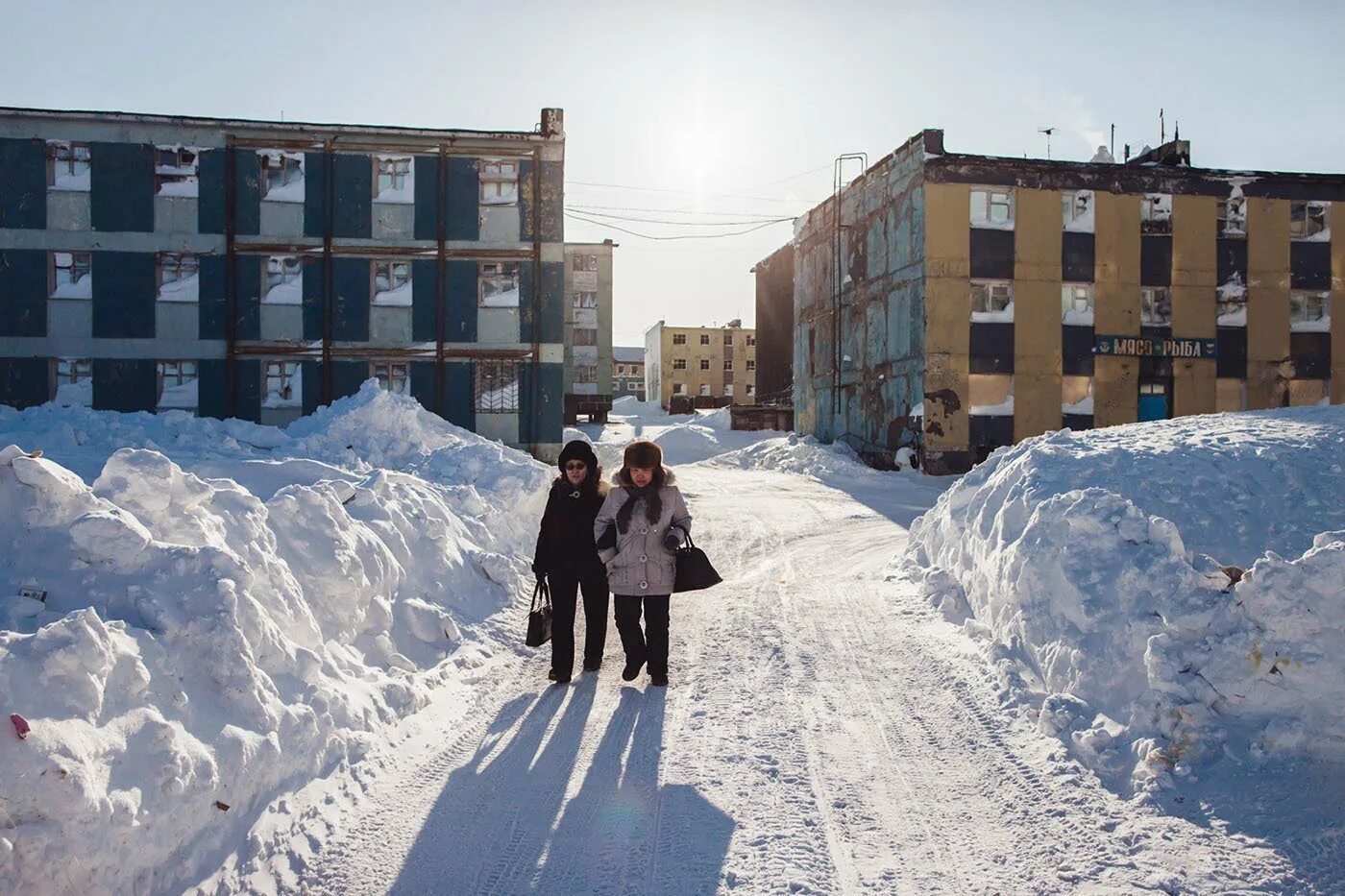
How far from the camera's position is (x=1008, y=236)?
26.6 meters

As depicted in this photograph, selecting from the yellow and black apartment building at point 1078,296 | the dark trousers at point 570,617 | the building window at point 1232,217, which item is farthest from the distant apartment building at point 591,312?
the dark trousers at point 570,617

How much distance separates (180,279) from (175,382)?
2.58 meters

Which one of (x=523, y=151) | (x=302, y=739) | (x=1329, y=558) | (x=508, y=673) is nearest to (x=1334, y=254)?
(x=523, y=151)

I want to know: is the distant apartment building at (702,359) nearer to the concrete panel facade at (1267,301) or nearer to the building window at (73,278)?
the concrete panel facade at (1267,301)

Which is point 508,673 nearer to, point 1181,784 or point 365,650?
point 365,650

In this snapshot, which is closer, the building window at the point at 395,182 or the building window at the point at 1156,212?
the building window at the point at 395,182

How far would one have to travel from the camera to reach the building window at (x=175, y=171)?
2227cm

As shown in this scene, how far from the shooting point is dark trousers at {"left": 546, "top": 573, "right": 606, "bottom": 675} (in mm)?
6242

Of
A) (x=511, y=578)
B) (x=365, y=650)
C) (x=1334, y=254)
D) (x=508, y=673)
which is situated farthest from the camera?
(x=1334, y=254)

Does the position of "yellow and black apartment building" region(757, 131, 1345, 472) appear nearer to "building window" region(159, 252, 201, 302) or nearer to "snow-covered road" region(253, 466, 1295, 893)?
"building window" region(159, 252, 201, 302)

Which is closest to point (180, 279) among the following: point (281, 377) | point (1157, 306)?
point (281, 377)

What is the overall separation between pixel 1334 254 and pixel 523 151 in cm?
2608

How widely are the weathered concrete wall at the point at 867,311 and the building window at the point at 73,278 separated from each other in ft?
72.6

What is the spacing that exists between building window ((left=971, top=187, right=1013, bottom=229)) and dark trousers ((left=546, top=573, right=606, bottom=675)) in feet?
76.2
